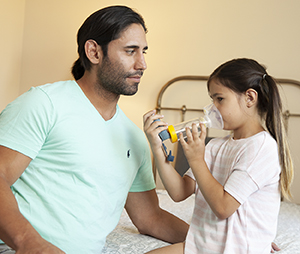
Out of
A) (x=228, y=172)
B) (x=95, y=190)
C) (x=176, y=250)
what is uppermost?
(x=228, y=172)

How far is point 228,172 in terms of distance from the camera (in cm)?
120

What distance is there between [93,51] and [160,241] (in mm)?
800

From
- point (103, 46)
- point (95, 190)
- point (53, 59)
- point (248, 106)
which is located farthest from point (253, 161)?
point (53, 59)

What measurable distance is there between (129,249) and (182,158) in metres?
1.61

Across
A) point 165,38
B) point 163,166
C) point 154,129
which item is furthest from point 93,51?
point 165,38

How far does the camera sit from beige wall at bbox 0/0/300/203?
2.88 meters

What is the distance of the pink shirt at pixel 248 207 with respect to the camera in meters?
1.10

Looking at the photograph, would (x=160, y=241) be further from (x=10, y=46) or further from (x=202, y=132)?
(x=10, y=46)

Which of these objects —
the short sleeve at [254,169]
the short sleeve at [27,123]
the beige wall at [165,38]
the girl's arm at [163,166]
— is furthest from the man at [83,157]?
the beige wall at [165,38]

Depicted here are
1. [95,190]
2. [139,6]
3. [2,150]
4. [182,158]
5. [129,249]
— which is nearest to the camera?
[2,150]

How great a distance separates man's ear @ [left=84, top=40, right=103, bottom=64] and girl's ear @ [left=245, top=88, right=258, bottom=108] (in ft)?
1.88

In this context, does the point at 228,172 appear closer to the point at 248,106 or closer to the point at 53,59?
the point at 248,106

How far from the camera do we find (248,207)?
3.70ft

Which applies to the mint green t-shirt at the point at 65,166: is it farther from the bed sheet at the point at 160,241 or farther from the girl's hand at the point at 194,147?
the girl's hand at the point at 194,147
